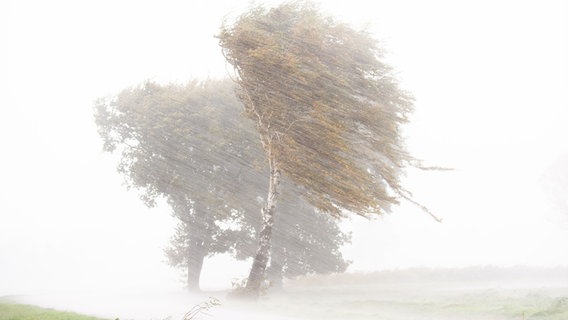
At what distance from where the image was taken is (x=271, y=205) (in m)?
15.2

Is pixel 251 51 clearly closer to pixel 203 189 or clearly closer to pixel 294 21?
pixel 294 21

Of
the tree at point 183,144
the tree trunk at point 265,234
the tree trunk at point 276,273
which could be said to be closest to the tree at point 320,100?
the tree trunk at point 265,234

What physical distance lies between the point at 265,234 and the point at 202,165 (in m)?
7.84

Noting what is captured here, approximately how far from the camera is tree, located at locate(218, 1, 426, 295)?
1276 centimetres

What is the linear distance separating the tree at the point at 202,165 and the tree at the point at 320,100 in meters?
6.75

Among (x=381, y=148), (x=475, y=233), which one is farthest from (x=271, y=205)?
(x=475, y=233)

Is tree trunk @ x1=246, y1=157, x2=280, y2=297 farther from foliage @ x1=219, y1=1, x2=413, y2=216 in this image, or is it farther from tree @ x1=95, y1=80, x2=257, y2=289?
tree @ x1=95, y1=80, x2=257, y2=289

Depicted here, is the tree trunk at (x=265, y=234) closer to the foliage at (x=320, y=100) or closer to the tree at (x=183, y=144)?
the foliage at (x=320, y=100)

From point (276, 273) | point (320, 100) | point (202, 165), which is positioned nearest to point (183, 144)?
point (202, 165)

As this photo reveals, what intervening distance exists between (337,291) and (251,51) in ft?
60.1

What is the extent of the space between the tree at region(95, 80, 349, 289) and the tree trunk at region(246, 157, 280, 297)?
491cm

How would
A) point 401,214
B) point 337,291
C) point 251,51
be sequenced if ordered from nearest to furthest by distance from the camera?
point 251,51 < point 337,291 < point 401,214

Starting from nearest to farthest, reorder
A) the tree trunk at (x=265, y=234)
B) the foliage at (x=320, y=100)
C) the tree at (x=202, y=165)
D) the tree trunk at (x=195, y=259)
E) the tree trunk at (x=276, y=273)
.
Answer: the foliage at (x=320, y=100), the tree trunk at (x=265, y=234), the tree at (x=202, y=165), the tree trunk at (x=195, y=259), the tree trunk at (x=276, y=273)

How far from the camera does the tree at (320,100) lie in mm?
12758
